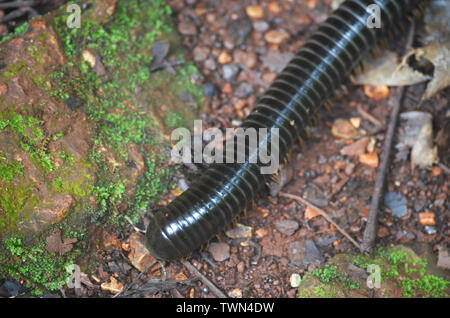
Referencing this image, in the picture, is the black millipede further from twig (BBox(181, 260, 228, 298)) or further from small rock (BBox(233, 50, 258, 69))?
small rock (BBox(233, 50, 258, 69))

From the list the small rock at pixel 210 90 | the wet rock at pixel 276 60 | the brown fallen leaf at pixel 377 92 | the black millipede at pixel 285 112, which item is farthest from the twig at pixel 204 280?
the brown fallen leaf at pixel 377 92

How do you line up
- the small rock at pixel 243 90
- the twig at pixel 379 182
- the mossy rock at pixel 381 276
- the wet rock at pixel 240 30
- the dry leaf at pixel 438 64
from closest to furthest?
1. the mossy rock at pixel 381 276
2. the twig at pixel 379 182
3. the dry leaf at pixel 438 64
4. the small rock at pixel 243 90
5. the wet rock at pixel 240 30

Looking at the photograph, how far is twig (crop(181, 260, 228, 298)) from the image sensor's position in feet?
14.6

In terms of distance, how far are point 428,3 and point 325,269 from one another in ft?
12.0

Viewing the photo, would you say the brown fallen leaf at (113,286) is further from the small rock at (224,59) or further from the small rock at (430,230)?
the small rock at (430,230)

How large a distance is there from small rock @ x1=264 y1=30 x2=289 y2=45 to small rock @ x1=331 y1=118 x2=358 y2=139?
1.30m

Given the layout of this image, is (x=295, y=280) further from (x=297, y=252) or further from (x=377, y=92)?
(x=377, y=92)

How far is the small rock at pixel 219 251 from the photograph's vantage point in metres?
4.71

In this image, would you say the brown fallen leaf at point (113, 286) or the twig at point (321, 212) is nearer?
the brown fallen leaf at point (113, 286)

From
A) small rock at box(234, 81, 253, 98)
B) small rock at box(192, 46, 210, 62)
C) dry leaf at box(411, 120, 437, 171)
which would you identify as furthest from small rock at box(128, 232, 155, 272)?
dry leaf at box(411, 120, 437, 171)

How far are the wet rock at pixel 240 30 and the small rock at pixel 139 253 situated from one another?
9.17 ft

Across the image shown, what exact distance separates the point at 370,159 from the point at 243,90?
1.75 meters

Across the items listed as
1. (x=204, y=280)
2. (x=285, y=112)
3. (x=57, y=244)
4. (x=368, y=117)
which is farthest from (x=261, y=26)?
(x=57, y=244)
